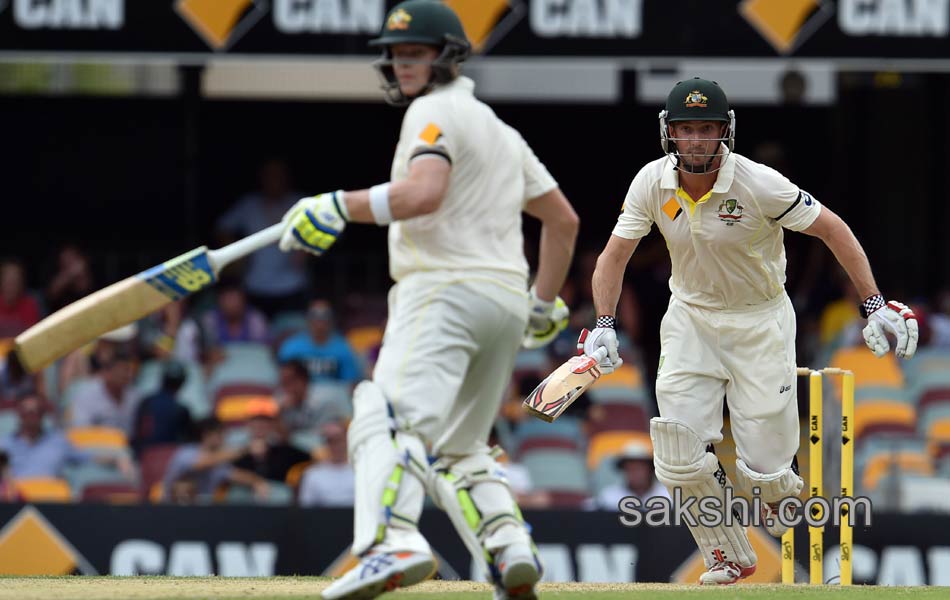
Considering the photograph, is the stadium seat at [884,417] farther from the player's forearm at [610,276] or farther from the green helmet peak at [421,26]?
the green helmet peak at [421,26]

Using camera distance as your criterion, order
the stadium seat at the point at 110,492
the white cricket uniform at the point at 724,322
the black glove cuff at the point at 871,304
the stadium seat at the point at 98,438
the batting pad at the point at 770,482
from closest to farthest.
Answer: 1. the black glove cuff at the point at 871,304
2. the white cricket uniform at the point at 724,322
3. the batting pad at the point at 770,482
4. the stadium seat at the point at 110,492
5. the stadium seat at the point at 98,438

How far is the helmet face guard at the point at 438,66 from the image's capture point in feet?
16.7

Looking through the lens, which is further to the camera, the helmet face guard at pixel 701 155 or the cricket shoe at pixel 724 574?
the cricket shoe at pixel 724 574

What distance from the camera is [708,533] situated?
6.50 metres

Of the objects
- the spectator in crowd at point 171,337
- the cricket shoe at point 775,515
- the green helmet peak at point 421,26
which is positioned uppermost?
the green helmet peak at point 421,26

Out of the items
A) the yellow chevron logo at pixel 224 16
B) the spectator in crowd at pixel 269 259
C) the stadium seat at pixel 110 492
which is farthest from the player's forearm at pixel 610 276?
the spectator in crowd at pixel 269 259

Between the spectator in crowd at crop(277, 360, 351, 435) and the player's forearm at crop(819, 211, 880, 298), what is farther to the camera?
the spectator in crowd at crop(277, 360, 351, 435)

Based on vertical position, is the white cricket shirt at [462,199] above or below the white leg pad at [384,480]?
above

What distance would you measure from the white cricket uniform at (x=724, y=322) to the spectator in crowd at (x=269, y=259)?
6037mm

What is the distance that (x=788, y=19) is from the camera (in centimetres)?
1029

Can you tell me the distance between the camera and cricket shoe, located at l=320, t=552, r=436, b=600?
469 centimetres

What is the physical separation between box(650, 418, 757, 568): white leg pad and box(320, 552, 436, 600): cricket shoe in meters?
1.78

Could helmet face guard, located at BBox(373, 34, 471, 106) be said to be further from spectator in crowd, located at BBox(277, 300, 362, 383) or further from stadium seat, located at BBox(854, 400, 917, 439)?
stadium seat, located at BBox(854, 400, 917, 439)
